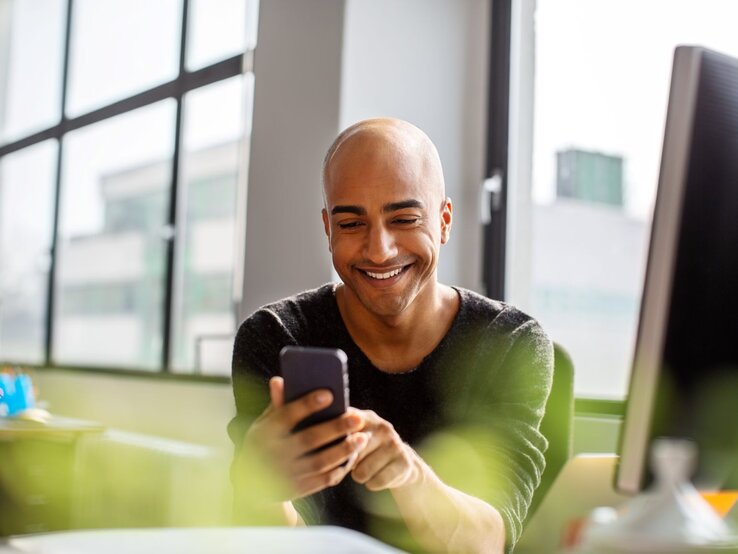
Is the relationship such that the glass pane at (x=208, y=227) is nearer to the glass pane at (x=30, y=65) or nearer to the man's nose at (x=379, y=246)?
the glass pane at (x=30, y=65)

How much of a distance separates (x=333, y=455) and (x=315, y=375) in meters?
0.10

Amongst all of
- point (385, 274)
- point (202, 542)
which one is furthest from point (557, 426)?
point (202, 542)

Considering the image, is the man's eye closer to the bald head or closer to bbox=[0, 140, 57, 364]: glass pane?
the bald head

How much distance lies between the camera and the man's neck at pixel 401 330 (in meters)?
1.54

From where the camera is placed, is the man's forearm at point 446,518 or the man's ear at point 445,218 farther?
the man's ear at point 445,218

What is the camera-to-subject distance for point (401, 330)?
156 cm

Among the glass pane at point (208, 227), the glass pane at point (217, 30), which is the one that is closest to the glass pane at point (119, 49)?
the glass pane at point (217, 30)

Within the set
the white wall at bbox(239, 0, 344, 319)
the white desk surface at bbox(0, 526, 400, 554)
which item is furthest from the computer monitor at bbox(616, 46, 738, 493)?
the white wall at bbox(239, 0, 344, 319)

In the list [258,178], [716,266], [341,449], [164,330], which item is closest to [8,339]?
[164,330]

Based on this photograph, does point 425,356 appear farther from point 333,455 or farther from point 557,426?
point 333,455

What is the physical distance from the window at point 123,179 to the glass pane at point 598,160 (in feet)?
3.77

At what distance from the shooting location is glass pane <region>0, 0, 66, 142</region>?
5082 mm

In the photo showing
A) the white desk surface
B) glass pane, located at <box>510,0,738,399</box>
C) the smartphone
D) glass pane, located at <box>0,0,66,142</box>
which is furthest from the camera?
glass pane, located at <box>0,0,66,142</box>

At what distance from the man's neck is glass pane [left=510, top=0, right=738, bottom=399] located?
36.9 inches
